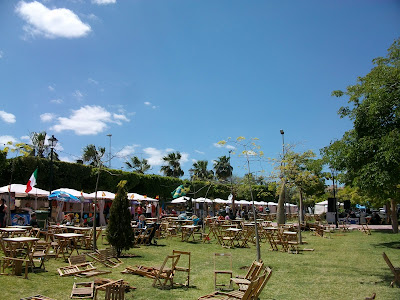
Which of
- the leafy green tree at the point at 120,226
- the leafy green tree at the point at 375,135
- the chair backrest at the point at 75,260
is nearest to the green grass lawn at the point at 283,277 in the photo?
the chair backrest at the point at 75,260

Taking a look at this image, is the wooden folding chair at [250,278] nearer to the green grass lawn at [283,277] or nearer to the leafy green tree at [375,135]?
the green grass lawn at [283,277]

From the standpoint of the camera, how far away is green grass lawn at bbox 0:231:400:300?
244 inches

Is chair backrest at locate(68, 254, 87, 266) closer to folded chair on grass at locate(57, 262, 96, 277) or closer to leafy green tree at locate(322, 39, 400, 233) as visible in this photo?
folded chair on grass at locate(57, 262, 96, 277)

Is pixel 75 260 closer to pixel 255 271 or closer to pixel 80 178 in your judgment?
pixel 255 271

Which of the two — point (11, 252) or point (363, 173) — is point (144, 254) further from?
point (363, 173)

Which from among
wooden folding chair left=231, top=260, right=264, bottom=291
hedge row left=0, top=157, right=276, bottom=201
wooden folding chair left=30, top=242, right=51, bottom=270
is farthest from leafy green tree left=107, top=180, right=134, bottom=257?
hedge row left=0, top=157, right=276, bottom=201

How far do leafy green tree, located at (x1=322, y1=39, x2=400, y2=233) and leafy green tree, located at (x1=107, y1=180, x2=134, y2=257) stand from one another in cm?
581

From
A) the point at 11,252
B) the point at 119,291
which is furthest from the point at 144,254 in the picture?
the point at 119,291

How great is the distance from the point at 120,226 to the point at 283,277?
4.68m

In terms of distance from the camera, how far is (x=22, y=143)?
1111 centimetres

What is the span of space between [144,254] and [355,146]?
703cm

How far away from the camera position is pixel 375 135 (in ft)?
22.6

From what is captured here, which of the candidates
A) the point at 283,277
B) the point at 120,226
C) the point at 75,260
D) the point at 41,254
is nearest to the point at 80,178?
the point at 120,226

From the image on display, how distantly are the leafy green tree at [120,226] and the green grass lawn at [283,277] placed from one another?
1.90 feet
